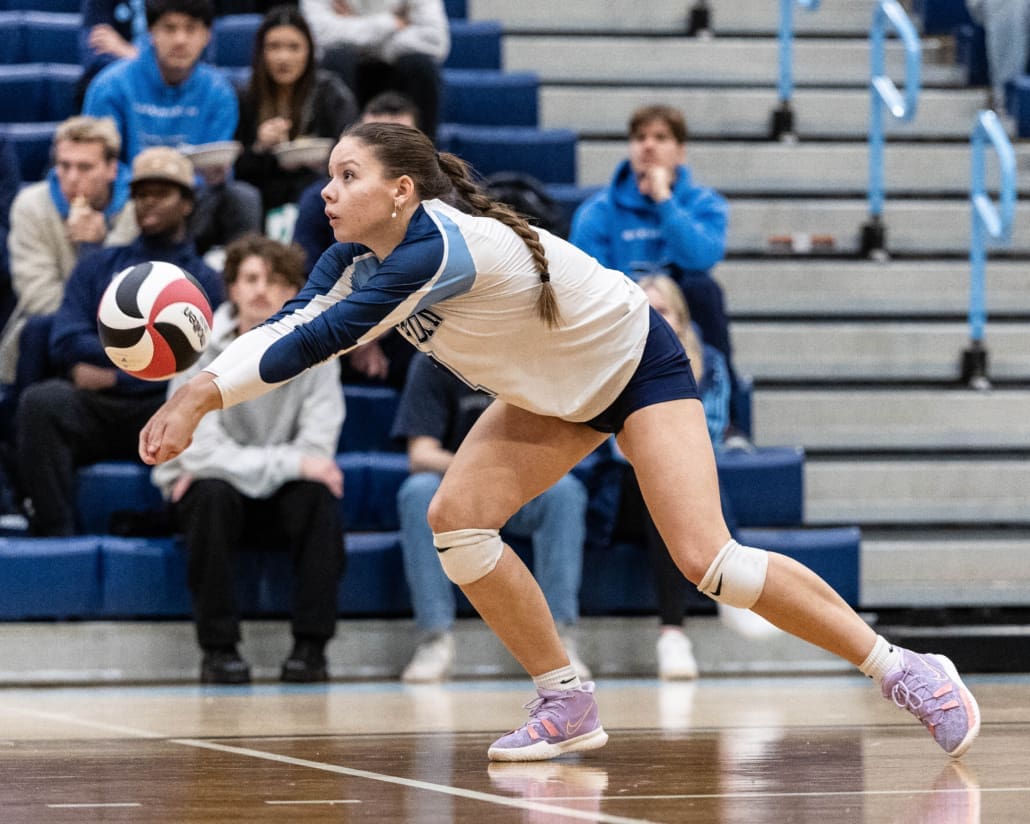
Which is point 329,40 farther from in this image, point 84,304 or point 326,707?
point 326,707

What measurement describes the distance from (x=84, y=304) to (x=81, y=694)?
157 cm

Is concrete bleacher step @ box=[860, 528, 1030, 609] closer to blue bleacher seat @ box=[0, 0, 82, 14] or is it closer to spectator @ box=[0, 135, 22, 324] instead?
spectator @ box=[0, 135, 22, 324]

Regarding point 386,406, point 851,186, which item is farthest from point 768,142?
point 386,406

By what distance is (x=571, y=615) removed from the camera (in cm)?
583

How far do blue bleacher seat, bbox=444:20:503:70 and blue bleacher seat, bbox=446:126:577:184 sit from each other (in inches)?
26.5

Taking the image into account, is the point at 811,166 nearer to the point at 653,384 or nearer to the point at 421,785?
the point at 653,384

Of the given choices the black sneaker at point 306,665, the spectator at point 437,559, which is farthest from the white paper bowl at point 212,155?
the black sneaker at point 306,665

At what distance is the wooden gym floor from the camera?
116 inches

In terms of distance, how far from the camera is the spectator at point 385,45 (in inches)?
304

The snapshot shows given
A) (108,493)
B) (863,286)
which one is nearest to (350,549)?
(108,493)

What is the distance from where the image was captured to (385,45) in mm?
7965

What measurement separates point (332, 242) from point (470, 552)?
126 inches

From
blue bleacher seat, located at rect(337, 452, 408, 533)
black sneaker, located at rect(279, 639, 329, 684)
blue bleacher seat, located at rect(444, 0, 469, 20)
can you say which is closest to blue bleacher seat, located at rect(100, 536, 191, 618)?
black sneaker, located at rect(279, 639, 329, 684)

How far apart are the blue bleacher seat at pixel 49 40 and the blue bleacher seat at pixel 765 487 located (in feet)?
12.9
